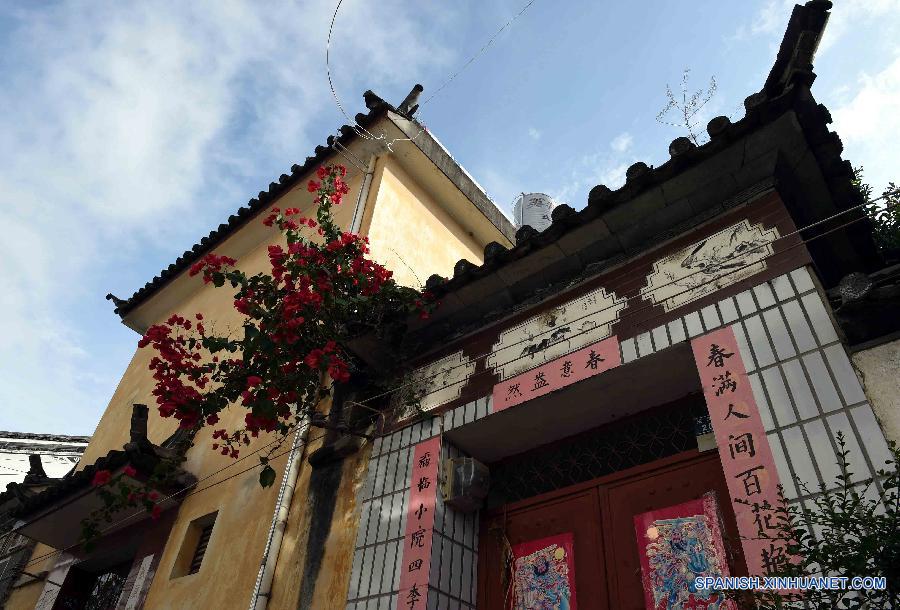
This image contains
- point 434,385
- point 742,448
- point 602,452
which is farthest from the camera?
point 434,385

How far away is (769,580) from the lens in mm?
3088

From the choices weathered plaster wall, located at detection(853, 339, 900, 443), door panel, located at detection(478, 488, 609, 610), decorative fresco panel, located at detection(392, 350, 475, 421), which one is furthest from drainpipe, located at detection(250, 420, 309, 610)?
weathered plaster wall, located at detection(853, 339, 900, 443)

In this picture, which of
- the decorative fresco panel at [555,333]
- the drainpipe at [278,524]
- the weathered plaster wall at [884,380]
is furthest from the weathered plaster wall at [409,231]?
the weathered plaster wall at [884,380]

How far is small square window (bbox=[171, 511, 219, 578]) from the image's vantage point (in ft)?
23.4

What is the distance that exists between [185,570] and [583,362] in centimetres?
503

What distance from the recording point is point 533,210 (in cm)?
1182

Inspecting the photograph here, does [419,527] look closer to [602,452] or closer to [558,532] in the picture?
[558,532]

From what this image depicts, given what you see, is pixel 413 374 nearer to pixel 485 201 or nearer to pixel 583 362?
pixel 583 362

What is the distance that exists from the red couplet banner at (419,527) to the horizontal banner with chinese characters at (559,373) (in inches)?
28.2

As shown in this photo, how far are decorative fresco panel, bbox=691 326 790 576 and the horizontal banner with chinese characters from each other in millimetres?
650

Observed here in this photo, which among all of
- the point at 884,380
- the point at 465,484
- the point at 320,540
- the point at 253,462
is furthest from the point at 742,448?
the point at 253,462

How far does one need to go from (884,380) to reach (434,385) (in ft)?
11.5

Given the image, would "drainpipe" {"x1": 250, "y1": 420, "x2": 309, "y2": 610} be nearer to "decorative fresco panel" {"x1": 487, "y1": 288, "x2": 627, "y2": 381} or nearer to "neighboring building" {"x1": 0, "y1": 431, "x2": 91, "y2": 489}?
"decorative fresco panel" {"x1": 487, "y1": 288, "x2": 627, "y2": 381}

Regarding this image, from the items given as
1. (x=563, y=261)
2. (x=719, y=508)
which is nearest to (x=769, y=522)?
(x=719, y=508)
